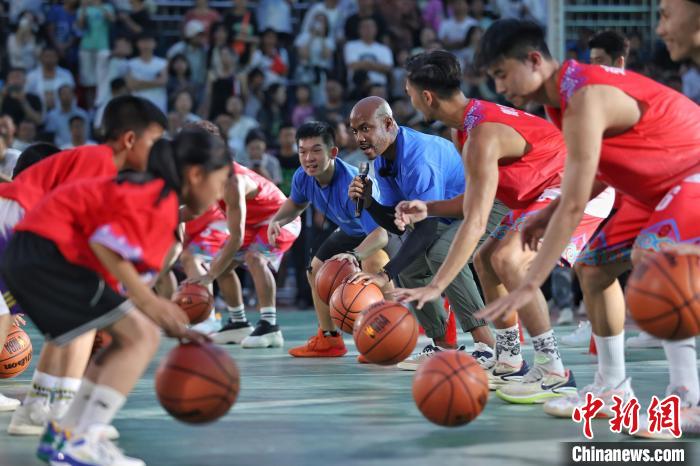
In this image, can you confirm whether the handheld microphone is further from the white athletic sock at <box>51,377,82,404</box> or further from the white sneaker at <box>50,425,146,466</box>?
the white sneaker at <box>50,425,146,466</box>

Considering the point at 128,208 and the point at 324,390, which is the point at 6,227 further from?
the point at 324,390

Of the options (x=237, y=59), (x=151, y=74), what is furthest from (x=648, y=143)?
(x=237, y=59)

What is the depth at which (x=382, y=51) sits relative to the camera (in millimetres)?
15203

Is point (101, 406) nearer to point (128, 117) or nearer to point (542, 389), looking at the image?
point (128, 117)

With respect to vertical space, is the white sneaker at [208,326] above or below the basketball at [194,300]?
below

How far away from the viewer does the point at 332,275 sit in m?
7.88

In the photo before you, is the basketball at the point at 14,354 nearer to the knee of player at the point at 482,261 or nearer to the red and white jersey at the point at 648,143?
the knee of player at the point at 482,261

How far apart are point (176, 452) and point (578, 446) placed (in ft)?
5.64

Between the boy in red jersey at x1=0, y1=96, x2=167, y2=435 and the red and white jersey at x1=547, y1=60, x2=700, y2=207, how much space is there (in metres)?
2.01

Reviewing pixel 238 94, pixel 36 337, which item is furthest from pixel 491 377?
pixel 238 94

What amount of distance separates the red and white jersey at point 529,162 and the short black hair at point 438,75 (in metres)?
0.17

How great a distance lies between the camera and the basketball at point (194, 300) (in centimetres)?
864

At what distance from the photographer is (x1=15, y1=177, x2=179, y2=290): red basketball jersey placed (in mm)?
4059

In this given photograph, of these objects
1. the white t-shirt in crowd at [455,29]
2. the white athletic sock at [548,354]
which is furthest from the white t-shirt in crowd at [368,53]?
the white athletic sock at [548,354]
